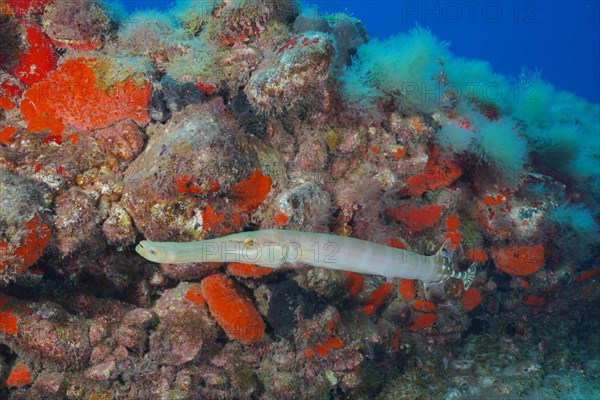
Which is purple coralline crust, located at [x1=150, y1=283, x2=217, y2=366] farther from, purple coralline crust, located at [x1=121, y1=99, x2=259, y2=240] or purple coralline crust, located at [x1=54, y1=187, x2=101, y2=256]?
purple coralline crust, located at [x1=54, y1=187, x2=101, y2=256]

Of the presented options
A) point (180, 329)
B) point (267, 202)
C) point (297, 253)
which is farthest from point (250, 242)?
point (180, 329)

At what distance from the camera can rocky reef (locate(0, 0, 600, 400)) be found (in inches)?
186

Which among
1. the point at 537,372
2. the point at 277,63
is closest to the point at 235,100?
the point at 277,63

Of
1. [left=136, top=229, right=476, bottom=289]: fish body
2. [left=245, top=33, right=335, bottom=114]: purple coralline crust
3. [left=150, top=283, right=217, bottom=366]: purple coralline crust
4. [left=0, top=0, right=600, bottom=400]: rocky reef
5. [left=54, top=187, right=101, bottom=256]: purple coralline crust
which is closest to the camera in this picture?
[left=136, top=229, right=476, bottom=289]: fish body

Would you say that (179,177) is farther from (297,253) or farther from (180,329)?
(180,329)

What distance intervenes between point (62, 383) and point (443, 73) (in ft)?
25.4

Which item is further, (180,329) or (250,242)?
(180,329)

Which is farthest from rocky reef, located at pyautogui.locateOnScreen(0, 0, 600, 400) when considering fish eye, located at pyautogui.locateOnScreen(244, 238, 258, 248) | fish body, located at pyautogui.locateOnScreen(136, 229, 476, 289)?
fish eye, located at pyautogui.locateOnScreen(244, 238, 258, 248)

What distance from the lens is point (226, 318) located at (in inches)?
201

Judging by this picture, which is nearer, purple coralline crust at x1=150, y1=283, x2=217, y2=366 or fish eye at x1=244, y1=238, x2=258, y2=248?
fish eye at x1=244, y1=238, x2=258, y2=248

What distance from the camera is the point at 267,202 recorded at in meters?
5.48

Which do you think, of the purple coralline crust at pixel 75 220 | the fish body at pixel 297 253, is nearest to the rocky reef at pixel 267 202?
the purple coralline crust at pixel 75 220

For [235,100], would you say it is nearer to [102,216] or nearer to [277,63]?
[277,63]

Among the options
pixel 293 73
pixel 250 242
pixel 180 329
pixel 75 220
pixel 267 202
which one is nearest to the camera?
pixel 250 242
